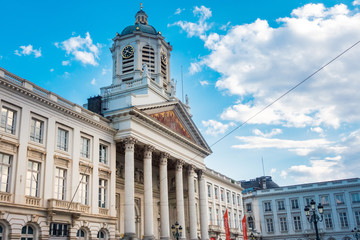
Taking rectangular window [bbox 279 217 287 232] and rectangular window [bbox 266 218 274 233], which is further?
rectangular window [bbox 266 218 274 233]

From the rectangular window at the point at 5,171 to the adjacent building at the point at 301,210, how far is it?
55.7m

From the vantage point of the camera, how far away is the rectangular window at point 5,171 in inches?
935

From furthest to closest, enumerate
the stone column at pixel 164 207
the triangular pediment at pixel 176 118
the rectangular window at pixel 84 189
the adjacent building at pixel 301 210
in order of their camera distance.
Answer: the adjacent building at pixel 301 210 < the triangular pediment at pixel 176 118 < the stone column at pixel 164 207 < the rectangular window at pixel 84 189

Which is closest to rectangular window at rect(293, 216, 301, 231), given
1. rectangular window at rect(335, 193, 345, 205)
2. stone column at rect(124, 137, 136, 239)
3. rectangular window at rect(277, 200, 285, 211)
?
rectangular window at rect(277, 200, 285, 211)

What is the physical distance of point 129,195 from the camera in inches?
1265

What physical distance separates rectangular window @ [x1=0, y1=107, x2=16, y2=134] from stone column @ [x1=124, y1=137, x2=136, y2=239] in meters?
10.6

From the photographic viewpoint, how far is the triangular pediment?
37.5 m

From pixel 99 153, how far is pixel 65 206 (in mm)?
6735

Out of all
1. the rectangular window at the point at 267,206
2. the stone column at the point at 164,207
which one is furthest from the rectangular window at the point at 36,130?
the rectangular window at the point at 267,206

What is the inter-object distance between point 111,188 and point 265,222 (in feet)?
164

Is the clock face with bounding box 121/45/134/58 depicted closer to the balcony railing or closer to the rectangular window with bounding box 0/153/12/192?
the balcony railing

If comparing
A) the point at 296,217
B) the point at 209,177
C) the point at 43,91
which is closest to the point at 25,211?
the point at 43,91

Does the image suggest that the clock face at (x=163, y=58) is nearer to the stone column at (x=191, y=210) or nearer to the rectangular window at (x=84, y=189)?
the stone column at (x=191, y=210)

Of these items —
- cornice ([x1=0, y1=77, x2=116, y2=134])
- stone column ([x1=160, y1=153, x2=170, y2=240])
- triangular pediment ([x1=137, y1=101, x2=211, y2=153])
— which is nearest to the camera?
cornice ([x1=0, y1=77, x2=116, y2=134])
